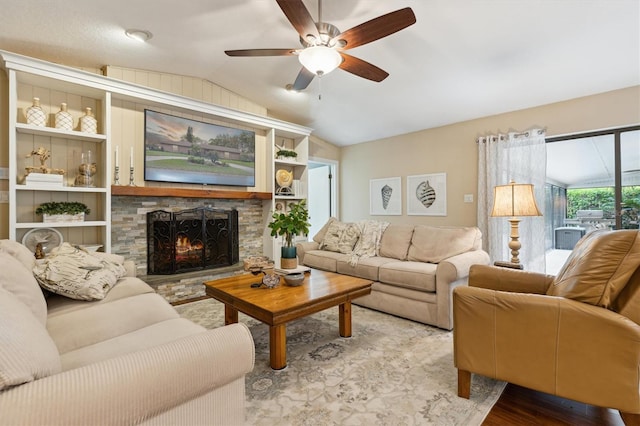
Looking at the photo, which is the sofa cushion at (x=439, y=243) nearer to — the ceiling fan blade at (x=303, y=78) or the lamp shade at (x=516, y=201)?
the lamp shade at (x=516, y=201)

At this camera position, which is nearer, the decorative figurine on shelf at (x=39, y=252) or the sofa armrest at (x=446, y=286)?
the sofa armrest at (x=446, y=286)

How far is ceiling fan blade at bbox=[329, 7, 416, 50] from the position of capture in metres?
1.84

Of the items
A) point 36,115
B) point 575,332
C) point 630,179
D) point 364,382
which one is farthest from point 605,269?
point 36,115

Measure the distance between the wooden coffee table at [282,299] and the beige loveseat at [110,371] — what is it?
1.61 feet

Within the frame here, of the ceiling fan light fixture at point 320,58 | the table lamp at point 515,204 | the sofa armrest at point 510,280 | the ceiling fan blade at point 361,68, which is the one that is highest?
the ceiling fan blade at point 361,68

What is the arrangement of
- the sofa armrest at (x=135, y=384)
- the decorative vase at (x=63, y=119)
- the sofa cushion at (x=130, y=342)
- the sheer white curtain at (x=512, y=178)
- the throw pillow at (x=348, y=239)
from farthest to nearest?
the throw pillow at (x=348, y=239)
the sheer white curtain at (x=512, y=178)
the decorative vase at (x=63, y=119)
the sofa cushion at (x=130, y=342)
the sofa armrest at (x=135, y=384)

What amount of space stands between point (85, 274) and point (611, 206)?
5102 millimetres

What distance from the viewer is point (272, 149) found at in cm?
458

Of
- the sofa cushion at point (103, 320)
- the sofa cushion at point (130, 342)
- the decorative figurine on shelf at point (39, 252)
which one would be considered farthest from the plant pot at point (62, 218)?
the sofa cushion at point (130, 342)

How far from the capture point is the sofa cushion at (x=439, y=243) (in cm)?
319

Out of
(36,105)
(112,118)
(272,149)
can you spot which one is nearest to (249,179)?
(272,149)

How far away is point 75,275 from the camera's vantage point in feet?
6.45

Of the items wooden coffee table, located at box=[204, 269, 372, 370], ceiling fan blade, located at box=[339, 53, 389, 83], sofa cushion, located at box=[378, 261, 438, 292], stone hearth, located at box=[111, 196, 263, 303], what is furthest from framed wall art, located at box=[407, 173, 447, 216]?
stone hearth, located at box=[111, 196, 263, 303]

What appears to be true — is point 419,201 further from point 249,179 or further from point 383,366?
point 383,366
